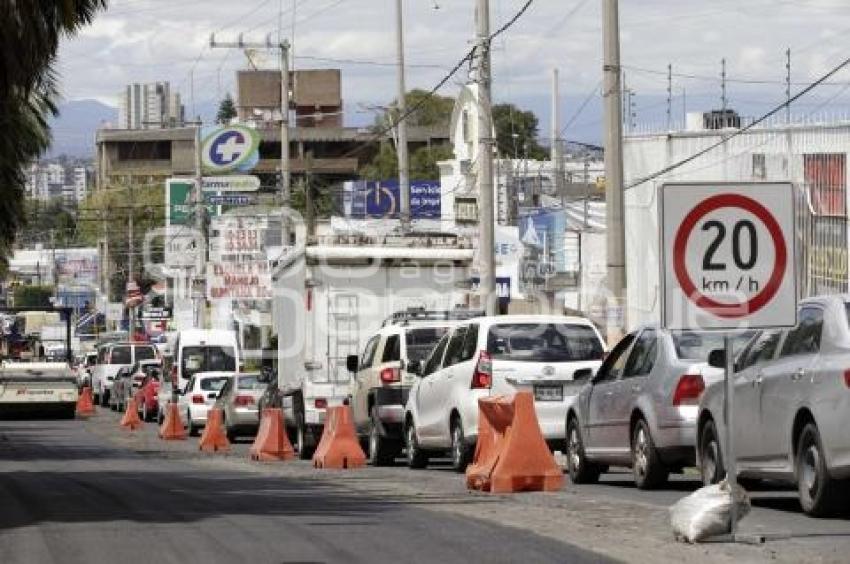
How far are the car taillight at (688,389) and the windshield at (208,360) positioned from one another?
30.4 meters

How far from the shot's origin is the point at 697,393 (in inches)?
694

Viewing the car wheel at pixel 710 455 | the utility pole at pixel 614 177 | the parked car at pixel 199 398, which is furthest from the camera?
the parked car at pixel 199 398

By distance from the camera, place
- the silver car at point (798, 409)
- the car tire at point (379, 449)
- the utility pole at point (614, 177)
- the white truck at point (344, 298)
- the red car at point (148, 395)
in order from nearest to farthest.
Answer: the silver car at point (798, 409)
the car tire at point (379, 449)
the utility pole at point (614, 177)
the white truck at point (344, 298)
the red car at point (148, 395)

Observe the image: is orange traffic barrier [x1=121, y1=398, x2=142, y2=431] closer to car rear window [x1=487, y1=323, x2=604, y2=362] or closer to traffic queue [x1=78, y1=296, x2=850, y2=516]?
traffic queue [x1=78, y1=296, x2=850, y2=516]

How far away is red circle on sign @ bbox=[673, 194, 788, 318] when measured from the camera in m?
12.4

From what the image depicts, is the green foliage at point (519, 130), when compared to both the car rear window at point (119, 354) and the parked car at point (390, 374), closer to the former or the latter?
the car rear window at point (119, 354)

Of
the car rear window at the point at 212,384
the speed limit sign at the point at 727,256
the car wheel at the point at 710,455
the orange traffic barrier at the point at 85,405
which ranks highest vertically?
the speed limit sign at the point at 727,256

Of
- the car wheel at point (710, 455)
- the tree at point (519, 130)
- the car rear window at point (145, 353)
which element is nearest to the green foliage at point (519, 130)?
the tree at point (519, 130)

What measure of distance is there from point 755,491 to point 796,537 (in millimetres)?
5121

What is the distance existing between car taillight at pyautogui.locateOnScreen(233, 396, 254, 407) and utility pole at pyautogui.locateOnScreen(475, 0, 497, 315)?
17.8 feet

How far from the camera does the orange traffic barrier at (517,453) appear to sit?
17.8m

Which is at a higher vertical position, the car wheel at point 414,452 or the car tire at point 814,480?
the car tire at point 814,480

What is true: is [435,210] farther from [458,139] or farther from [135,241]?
[135,241]

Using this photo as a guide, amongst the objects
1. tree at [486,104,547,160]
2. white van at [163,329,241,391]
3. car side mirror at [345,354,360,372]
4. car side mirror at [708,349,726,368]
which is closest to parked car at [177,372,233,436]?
white van at [163,329,241,391]
